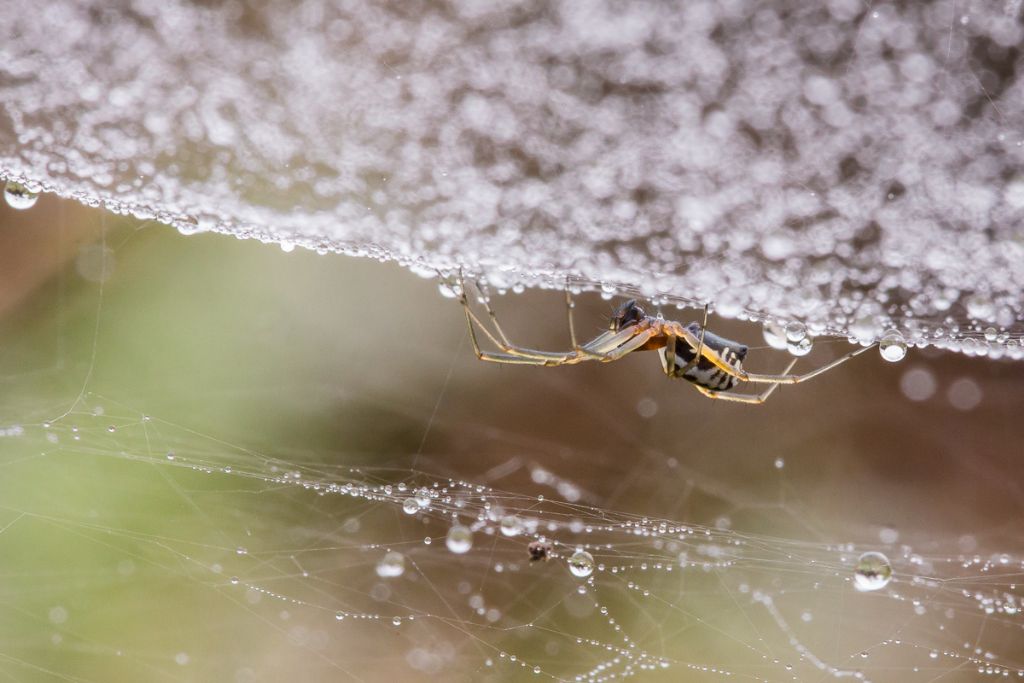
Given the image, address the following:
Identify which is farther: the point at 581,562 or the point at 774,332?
the point at 581,562

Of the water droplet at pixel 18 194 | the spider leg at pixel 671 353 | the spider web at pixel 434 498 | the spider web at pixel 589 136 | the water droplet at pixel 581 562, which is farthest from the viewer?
the spider web at pixel 434 498

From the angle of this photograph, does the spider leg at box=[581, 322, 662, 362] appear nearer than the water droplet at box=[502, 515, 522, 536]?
Yes

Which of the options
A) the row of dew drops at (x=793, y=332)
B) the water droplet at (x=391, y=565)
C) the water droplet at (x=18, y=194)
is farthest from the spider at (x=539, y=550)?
the water droplet at (x=18, y=194)

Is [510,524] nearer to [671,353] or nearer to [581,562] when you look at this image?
[581,562]

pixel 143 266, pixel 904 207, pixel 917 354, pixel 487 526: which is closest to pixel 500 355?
pixel 487 526

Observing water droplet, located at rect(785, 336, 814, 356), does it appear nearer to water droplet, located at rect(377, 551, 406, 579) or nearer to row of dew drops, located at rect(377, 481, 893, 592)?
row of dew drops, located at rect(377, 481, 893, 592)

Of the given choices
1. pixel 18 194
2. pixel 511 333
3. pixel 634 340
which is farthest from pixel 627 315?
pixel 18 194

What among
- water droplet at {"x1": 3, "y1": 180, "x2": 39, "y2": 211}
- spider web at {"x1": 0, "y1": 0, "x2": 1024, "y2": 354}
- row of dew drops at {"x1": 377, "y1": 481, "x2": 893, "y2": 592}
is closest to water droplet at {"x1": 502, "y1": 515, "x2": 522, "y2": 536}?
row of dew drops at {"x1": 377, "y1": 481, "x2": 893, "y2": 592}

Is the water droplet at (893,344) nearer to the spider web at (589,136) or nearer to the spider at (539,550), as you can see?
the spider web at (589,136)
